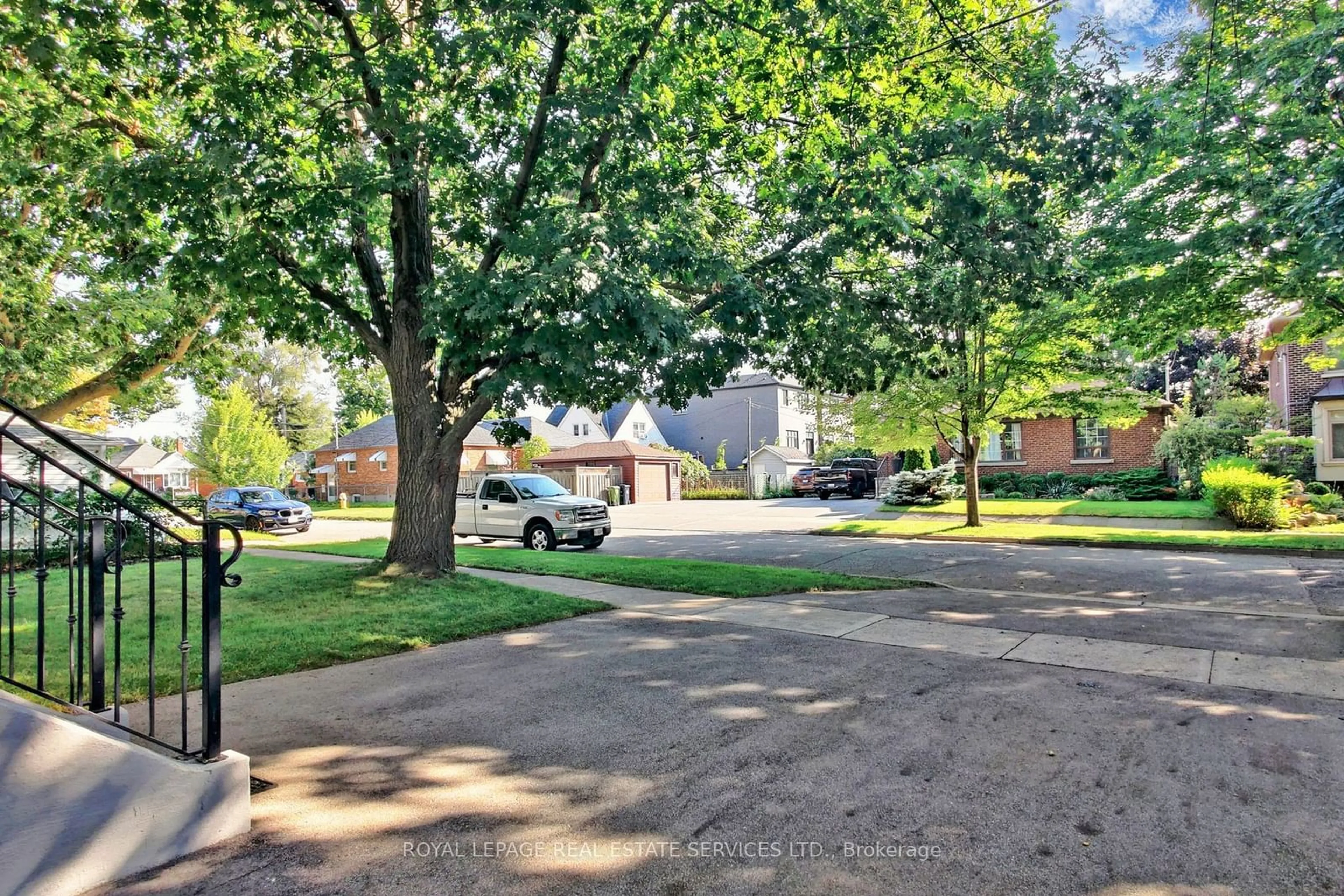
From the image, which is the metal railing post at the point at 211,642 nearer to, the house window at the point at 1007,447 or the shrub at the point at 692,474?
the house window at the point at 1007,447

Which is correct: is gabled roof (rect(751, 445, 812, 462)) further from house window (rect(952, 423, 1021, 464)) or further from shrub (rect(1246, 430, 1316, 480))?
shrub (rect(1246, 430, 1316, 480))

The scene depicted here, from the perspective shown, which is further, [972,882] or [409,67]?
[409,67]

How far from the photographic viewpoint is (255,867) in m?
2.97

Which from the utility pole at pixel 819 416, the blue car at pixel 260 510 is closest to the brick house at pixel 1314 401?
the utility pole at pixel 819 416

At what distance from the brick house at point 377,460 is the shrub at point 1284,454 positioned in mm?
32767

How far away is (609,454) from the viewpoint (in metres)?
37.7

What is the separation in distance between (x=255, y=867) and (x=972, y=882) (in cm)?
297

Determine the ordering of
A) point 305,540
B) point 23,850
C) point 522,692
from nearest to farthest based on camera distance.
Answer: point 23,850 → point 522,692 → point 305,540

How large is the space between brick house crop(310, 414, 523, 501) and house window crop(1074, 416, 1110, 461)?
2792 cm

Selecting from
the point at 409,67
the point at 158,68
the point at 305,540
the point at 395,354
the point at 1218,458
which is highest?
the point at 158,68

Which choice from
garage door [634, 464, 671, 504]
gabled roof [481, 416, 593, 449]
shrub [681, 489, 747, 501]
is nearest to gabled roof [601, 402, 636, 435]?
gabled roof [481, 416, 593, 449]

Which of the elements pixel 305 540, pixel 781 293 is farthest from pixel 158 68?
pixel 305 540

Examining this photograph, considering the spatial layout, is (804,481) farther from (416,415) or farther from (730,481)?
(416,415)

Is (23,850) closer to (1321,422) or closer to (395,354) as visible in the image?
(395,354)
